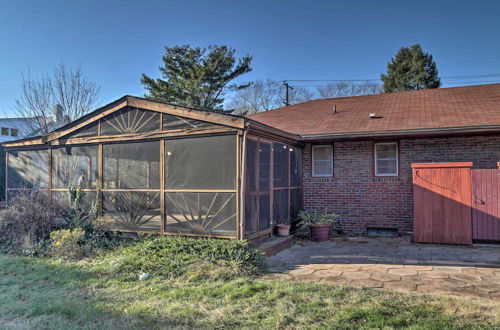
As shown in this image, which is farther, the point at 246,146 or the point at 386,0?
the point at 386,0

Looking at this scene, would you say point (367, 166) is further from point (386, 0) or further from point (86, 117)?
point (86, 117)

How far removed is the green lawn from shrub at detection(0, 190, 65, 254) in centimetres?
275

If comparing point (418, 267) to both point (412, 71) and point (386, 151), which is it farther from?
point (412, 71)

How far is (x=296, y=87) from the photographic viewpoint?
29578mm

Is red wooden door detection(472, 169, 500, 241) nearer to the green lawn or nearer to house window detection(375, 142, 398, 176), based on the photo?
house window detection(375, 142, 398, 176)

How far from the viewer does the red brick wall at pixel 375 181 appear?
8.71 metres

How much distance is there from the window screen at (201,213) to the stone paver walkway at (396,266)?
3.74ft

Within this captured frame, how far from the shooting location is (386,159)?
946 centimetres

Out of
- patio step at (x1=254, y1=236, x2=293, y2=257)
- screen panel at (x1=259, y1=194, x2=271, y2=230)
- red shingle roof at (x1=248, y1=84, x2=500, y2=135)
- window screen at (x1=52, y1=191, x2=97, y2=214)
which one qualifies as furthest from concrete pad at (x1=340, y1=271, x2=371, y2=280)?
window screen at (x1=52, y1=191, x2=97, y2=214)

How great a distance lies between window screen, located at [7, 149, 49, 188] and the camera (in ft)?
30.3

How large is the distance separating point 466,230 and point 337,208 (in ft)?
9.95

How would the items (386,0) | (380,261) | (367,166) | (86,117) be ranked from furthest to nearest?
1. (386,0)
2. (367,166)
3. (86,117)
4. (380,261)

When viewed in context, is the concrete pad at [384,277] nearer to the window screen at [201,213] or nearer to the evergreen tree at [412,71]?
the window screen at [201,213]

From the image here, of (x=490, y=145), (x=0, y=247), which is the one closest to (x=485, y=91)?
(x=490, y=145)
